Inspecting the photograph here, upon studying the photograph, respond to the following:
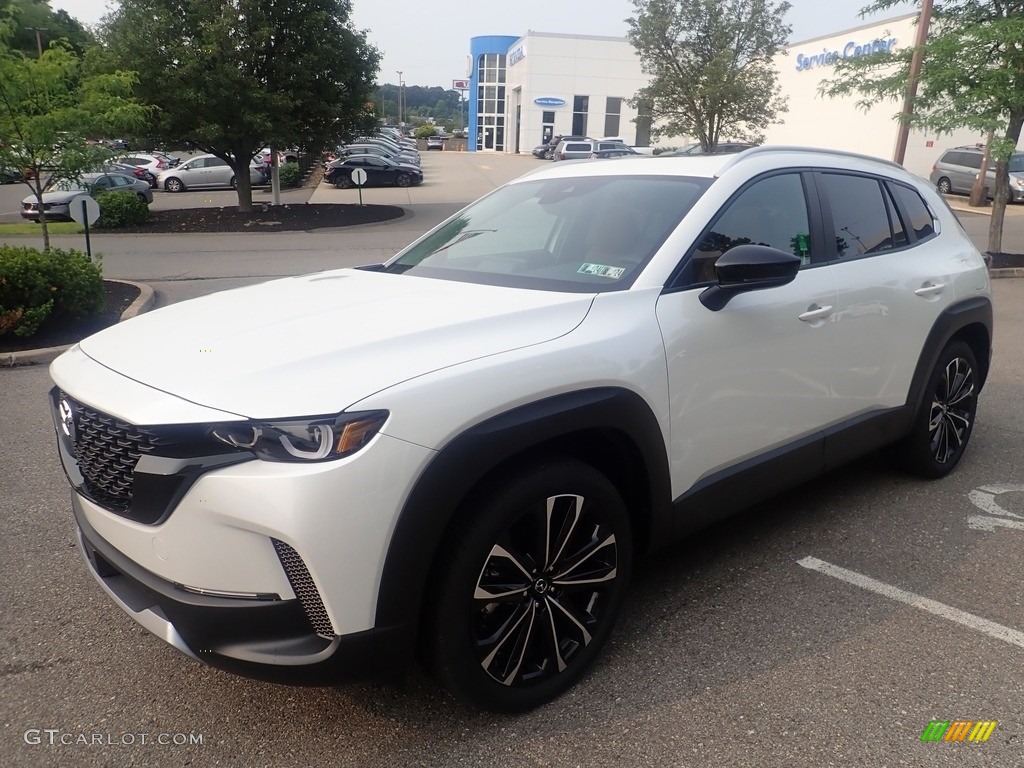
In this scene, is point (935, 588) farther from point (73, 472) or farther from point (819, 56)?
point (819, 56)

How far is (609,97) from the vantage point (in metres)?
68.1

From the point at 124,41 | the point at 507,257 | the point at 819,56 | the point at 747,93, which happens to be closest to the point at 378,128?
the point at 124,41

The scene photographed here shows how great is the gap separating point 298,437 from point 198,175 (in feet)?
116

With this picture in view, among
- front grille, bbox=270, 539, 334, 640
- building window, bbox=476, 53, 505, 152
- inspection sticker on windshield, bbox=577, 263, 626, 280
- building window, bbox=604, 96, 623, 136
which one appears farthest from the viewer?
building window, bbox=476, 53, 505, 152

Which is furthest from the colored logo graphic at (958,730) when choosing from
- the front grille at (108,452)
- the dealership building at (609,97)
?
the dealership building at (609,97)

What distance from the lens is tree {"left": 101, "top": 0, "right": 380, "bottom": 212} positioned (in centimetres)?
1833

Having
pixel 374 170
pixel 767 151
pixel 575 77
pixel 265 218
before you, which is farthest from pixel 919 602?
pixel 575 77

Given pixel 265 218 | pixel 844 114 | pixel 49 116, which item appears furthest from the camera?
pixel 844 114

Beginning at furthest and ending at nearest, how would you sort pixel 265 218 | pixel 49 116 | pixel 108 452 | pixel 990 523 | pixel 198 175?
pixel 198 175 → pixel 265 218 → pixel 49 116 → pixel 990 523 → pixel 108 452

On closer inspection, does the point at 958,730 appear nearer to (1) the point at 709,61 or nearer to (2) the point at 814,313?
(2) the point at 814,313

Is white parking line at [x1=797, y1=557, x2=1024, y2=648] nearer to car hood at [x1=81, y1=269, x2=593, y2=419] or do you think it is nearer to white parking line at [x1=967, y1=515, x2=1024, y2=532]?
white parking line at [x1=967, y1=515, x2=1024, y2=532]

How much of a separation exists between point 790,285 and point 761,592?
127 centimetres

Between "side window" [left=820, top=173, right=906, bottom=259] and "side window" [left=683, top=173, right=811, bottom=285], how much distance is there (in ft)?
0.81

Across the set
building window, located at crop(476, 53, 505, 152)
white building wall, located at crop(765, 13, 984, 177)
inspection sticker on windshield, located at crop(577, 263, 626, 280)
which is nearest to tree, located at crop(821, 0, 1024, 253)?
inspection sticker on windshield, located at crop(577, 263, 626, 280)
